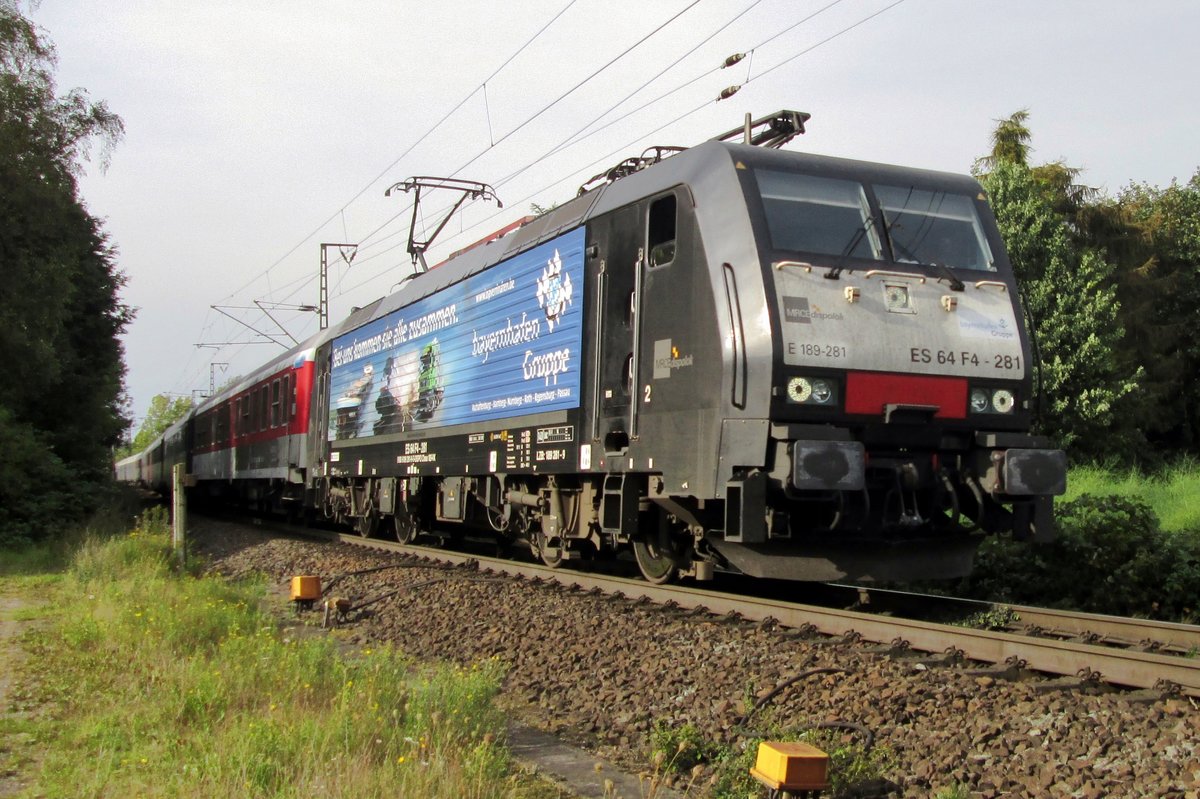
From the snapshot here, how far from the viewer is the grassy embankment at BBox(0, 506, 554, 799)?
4.09 m

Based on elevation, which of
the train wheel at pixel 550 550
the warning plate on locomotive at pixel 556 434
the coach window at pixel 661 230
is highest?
the coach window at pixel 661 230

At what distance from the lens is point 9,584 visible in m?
12.3

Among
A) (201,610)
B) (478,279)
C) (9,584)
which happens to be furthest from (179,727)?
(9,584)

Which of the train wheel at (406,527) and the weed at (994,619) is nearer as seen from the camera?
the weed at (994,619)

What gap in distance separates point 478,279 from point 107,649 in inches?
226

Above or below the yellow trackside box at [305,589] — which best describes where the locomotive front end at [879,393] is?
above

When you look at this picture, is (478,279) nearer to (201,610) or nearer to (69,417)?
(201,610)

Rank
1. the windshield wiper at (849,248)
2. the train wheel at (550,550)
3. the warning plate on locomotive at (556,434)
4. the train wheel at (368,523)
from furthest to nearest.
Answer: the train wheel at (368,523)
the train wheel at (550,550)
the warning plate on locomotive at (556,434)
the windshield wiper at (849,248)

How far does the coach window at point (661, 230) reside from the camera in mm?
8305

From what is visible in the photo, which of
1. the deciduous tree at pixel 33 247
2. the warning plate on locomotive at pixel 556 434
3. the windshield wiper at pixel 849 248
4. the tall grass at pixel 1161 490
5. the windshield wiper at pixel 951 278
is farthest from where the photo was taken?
the deciduous tree at pixel 33 247

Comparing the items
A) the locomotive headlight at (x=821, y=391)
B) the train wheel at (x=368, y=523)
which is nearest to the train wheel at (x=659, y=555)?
the locomotive headlight at (x=821, y=391)

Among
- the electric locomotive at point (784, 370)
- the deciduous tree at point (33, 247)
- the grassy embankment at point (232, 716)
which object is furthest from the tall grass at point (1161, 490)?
the deciduous tree at point (33, 247)

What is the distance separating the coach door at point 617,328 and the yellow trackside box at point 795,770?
470 cm

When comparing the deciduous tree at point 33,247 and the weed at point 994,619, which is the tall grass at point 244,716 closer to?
the weed at point 994,619
